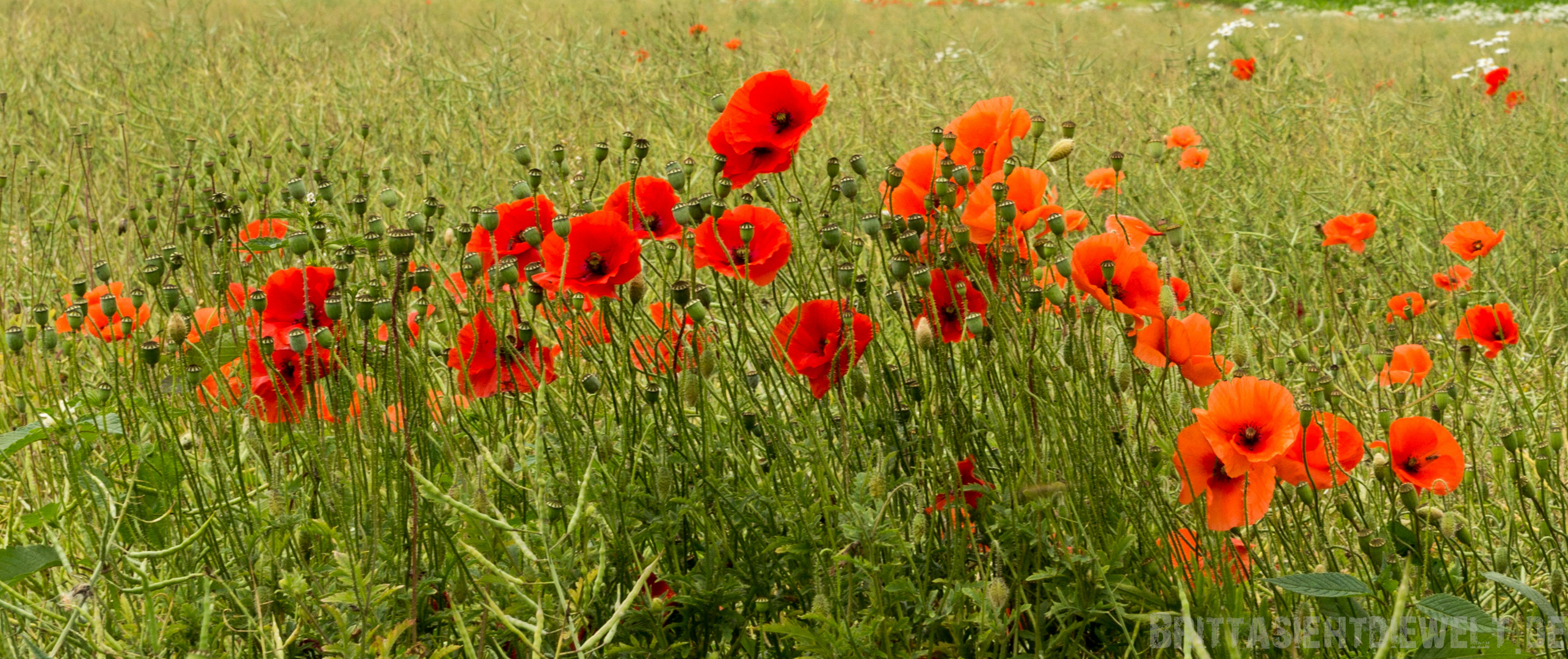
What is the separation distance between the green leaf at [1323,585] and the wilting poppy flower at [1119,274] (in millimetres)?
277

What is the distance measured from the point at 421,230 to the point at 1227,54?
17.0 ft

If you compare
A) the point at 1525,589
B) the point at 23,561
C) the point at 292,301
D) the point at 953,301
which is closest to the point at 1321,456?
the point at 1525,589

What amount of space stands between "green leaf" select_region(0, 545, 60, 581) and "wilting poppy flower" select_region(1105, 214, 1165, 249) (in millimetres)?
1210

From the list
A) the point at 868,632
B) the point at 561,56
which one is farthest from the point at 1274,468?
the point at 561,56

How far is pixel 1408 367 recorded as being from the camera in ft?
5.35

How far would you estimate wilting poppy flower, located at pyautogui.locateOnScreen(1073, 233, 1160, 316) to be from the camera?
1100mm

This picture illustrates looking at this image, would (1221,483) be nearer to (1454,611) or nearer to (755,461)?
(1454,611)

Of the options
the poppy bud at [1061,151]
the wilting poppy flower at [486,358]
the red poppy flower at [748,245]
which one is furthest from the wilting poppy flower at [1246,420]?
the wilting poppy flower at [486,358]

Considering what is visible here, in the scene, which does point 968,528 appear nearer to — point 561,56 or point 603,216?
point 603,216

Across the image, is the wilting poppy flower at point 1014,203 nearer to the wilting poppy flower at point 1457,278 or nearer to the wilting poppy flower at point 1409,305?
the wilting poppy flower at point 1409,305

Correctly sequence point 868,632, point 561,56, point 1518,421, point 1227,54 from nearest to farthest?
point 868,632, point 1518,421, point 561,56, point 1227,54

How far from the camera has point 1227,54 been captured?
546 centimetres

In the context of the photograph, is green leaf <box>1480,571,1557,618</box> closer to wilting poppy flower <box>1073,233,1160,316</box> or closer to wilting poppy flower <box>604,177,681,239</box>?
wilting poppy flower <box>1073,233,1160,316</box>

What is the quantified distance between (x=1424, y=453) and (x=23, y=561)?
1533 mm
